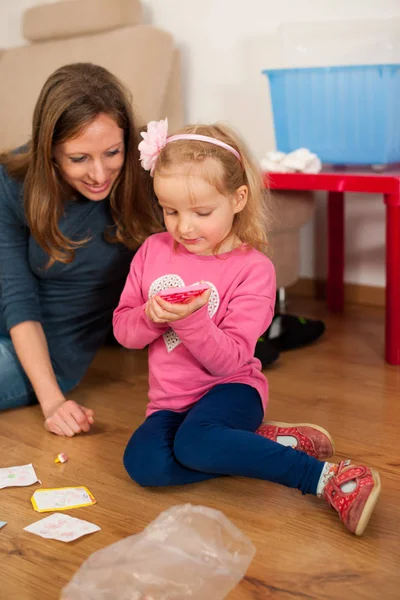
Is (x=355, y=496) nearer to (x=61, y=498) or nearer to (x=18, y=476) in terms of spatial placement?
(x=61, y=498)

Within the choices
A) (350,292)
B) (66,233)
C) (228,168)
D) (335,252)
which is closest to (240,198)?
(228,168)

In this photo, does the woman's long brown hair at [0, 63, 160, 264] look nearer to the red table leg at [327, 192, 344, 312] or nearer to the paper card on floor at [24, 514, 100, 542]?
the paper card on floor at [24, 514, 100, 542]

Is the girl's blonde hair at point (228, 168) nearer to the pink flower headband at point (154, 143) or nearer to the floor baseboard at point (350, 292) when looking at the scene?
the pink flower headband at point (154, 143)

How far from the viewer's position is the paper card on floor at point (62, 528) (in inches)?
45.4

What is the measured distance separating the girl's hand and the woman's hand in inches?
17.0

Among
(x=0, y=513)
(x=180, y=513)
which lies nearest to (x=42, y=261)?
(x=0, y=513)

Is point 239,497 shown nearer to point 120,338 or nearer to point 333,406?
point 120,338

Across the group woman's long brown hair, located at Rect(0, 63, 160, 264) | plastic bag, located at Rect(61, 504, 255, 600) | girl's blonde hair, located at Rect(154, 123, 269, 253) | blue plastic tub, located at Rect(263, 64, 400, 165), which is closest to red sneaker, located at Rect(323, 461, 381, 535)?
plastic bag, located at Rect(61, 504, 255, 600)

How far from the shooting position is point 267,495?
1.27m

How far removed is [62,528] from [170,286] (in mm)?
456

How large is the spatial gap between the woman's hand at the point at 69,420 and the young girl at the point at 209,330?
7.6 inches

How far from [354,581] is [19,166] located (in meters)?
1.11

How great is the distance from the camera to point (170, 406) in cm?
139

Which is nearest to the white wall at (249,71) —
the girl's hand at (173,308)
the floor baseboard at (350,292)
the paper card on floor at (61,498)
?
the floor baseboard at (350,292)
